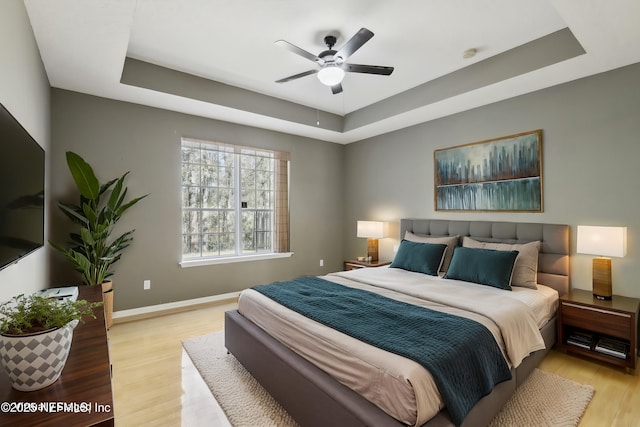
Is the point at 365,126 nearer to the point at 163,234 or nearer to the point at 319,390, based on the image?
the point at 163,234

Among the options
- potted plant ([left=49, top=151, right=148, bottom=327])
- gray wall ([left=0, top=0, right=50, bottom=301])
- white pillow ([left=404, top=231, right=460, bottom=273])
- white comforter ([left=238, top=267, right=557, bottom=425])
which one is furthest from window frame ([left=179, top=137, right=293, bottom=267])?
white pillow ([left=404, top=231, right=460, bottom=273])

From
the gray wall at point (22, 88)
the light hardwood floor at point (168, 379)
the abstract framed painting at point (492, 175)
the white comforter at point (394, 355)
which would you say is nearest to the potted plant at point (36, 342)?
the gray wall at point (22, 88)

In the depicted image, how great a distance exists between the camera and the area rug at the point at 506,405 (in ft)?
6.52

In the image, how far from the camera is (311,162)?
215 inches

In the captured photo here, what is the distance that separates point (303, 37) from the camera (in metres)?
2.88

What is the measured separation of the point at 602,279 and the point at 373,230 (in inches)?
107

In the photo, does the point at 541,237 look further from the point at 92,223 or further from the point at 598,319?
the point at 92,223

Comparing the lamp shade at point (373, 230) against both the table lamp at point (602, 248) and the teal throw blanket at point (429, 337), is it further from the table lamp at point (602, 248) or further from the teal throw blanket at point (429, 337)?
the table lamp at point (602, 248)

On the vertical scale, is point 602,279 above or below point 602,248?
below

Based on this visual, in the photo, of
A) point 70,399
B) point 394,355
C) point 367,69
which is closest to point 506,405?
point 394,355

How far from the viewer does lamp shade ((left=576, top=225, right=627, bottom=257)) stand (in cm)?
268

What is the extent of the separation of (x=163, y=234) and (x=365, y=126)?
325 centimetres

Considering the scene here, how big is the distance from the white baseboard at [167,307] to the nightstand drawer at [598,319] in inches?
157

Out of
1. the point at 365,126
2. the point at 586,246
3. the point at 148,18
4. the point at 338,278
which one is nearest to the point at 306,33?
the point at 148,18
